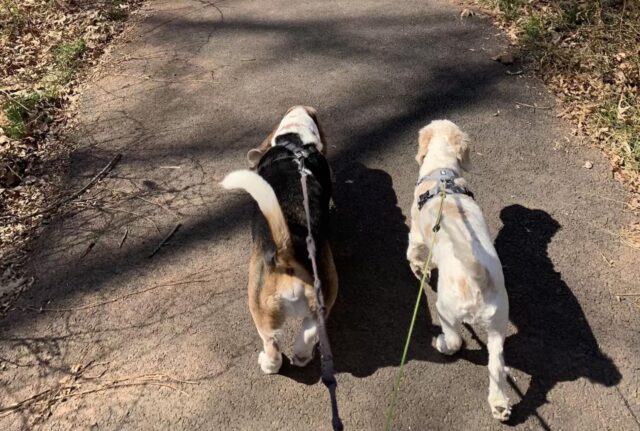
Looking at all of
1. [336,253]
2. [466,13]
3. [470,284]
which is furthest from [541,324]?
[466,13]

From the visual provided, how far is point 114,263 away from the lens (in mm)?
3863

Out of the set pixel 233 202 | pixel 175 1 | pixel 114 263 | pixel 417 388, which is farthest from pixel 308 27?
pixel 417 388

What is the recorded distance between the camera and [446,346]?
3.06 meters

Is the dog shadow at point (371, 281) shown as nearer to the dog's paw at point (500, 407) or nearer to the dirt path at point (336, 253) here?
the dirt path at point (336, 253)

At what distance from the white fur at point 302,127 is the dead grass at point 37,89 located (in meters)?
2.35

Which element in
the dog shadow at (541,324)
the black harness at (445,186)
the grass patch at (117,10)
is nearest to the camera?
the dog shadow at (541,324)

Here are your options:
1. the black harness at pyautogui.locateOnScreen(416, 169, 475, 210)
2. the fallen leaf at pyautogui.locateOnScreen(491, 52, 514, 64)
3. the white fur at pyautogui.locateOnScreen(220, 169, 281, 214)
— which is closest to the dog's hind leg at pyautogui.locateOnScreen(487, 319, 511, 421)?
the black harness at pyautogui.locateOnScreen(416, 169, 475, 210)

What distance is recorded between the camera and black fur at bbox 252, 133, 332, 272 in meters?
2.82

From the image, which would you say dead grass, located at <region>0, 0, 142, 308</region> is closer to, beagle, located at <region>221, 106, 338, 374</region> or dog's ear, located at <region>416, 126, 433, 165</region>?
beagle, located at <region>221, 106, 338, 374</region>

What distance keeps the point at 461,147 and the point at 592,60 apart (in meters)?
2.85

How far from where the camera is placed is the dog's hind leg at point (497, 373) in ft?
9.00

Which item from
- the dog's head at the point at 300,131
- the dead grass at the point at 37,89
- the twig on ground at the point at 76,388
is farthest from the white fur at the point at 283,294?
the dead grass at the point at 37,89

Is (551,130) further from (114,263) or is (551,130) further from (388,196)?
(114,263)

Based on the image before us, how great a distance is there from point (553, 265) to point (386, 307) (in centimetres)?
136
